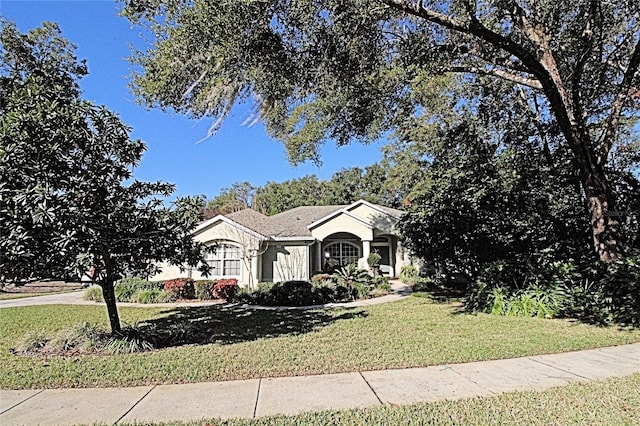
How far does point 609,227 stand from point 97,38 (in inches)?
597

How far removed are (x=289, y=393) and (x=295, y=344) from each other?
9.41ft

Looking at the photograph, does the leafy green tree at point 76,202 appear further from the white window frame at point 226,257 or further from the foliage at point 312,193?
the foliage at point 312,193

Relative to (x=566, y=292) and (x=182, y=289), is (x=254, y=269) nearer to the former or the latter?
(x=182, y=289)

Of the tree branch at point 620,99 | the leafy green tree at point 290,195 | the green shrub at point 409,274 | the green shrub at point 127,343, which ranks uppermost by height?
the leafy green tree at point 290,195

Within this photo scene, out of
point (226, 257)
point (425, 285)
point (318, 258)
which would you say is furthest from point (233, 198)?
point (425, 285)

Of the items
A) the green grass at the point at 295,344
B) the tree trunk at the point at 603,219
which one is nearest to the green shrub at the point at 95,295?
the green grass at the point at 295,344

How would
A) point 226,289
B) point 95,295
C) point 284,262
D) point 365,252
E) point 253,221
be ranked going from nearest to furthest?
point 226,289 → point 95,295 → point 284,262 → point 253,221 → point 365,252

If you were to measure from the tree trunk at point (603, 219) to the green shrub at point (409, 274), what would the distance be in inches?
433

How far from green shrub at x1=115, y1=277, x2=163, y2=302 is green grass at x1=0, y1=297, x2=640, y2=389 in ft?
13.6

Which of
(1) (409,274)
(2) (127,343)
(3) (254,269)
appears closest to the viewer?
(2) (127,343)

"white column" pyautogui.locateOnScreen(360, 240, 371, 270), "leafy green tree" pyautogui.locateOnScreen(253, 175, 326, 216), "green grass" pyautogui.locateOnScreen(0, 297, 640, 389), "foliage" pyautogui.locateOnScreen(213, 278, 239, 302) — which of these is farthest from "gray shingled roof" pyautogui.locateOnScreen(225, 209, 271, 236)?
"leafy green tree" pyautogui.locateOnScreen(253, 175, 326, 216)

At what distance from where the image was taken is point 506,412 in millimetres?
4379

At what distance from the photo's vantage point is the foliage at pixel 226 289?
51.6ft

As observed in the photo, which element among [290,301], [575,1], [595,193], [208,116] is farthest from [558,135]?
[208,116]
